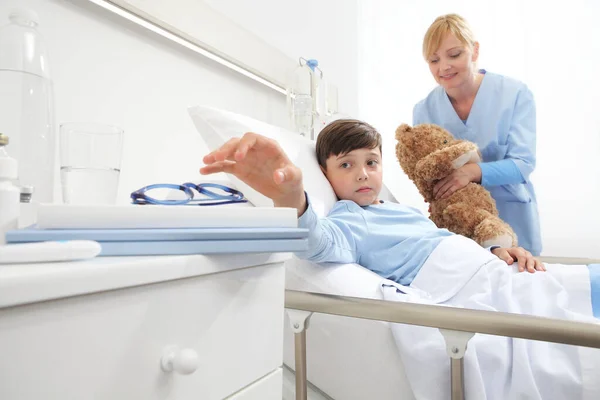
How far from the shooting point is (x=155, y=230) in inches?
13.6

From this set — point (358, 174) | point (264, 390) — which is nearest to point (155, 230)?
point (264, 390)

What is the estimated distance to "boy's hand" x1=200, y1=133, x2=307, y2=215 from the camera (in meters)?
0.53

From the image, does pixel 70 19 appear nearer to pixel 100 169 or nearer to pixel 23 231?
pixel 100 169

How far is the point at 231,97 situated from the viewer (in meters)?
1.32

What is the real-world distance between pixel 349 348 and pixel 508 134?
119cm

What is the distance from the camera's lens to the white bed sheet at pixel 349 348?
2.27 ft

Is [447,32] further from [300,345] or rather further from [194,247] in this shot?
[194,247]

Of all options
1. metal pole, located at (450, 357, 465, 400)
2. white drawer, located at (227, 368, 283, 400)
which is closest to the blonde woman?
metal pole, located at (450, 357, 465, 400)

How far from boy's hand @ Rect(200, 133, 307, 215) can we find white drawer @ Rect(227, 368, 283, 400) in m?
0.25

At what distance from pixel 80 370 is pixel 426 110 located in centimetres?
168

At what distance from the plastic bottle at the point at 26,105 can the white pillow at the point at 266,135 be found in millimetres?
348

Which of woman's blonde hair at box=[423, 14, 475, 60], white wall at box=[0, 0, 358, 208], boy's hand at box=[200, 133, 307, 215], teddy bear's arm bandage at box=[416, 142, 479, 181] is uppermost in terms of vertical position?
woman's blonde hair at box=[423, 14, 475, 60]

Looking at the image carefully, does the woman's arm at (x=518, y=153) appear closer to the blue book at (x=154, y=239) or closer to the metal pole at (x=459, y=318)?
the metal pole at (x=459, y=318)

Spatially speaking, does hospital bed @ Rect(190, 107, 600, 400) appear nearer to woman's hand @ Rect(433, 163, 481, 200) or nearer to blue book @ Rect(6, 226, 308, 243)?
blue book @ Rect(6, 226, 308, 243)
